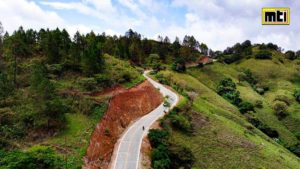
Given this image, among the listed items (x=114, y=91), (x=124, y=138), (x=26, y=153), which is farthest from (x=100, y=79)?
(x=26, y=153)

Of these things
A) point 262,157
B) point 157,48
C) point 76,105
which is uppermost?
point 157,48

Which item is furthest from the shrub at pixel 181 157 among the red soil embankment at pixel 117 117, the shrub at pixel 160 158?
the red soil embankment at pixel 117 117

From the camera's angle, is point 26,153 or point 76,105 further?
point 76,105

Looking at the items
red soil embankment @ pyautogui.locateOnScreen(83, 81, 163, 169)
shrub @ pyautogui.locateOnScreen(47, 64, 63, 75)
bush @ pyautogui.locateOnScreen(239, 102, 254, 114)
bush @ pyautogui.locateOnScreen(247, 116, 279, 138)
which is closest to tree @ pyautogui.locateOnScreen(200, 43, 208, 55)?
bush @ pyautogui.locateOnScreen(239, 102, 254, 114)

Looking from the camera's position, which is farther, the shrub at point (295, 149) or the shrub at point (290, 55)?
the shrub at point (290, 55)

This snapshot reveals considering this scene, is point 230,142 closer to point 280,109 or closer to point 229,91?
point 280,109

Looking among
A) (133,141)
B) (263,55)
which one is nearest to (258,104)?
(263,55)

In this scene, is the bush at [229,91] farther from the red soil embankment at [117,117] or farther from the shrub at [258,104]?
the red soil embankment at [117,117]

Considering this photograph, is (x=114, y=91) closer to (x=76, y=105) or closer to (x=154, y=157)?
(x=76, y=105)
